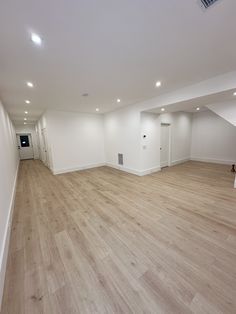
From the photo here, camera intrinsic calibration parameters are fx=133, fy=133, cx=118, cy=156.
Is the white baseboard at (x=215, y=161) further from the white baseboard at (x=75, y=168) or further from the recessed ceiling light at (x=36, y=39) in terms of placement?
the recessed ceiling light at (x=36, y=39)

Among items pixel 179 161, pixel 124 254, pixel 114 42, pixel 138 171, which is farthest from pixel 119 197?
pixel 179 161

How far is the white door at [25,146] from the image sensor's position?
32.5ft

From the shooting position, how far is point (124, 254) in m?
1.74

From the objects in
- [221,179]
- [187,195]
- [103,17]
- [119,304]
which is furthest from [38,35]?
[221,179]

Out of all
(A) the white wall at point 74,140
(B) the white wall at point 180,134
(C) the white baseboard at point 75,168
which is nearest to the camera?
(A) the white wall at point 74,140

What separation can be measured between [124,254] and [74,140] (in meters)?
5.14

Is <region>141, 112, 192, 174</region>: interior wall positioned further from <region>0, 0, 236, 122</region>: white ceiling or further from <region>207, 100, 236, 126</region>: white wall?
<region>0, 0, 236, 122</region>: white ceiling

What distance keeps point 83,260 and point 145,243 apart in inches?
33.9

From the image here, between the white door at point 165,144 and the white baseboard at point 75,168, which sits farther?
the white door at point 165,144

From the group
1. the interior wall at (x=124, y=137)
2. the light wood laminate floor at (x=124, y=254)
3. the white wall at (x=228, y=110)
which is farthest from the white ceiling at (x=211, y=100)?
the light wood laminate floor at (x=124, y=254)

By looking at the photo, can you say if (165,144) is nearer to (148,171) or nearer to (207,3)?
(148,171)

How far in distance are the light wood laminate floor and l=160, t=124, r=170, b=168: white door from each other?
9.33 ft

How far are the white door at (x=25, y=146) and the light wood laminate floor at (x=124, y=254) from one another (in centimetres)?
810

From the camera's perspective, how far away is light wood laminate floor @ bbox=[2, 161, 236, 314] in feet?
4.08
